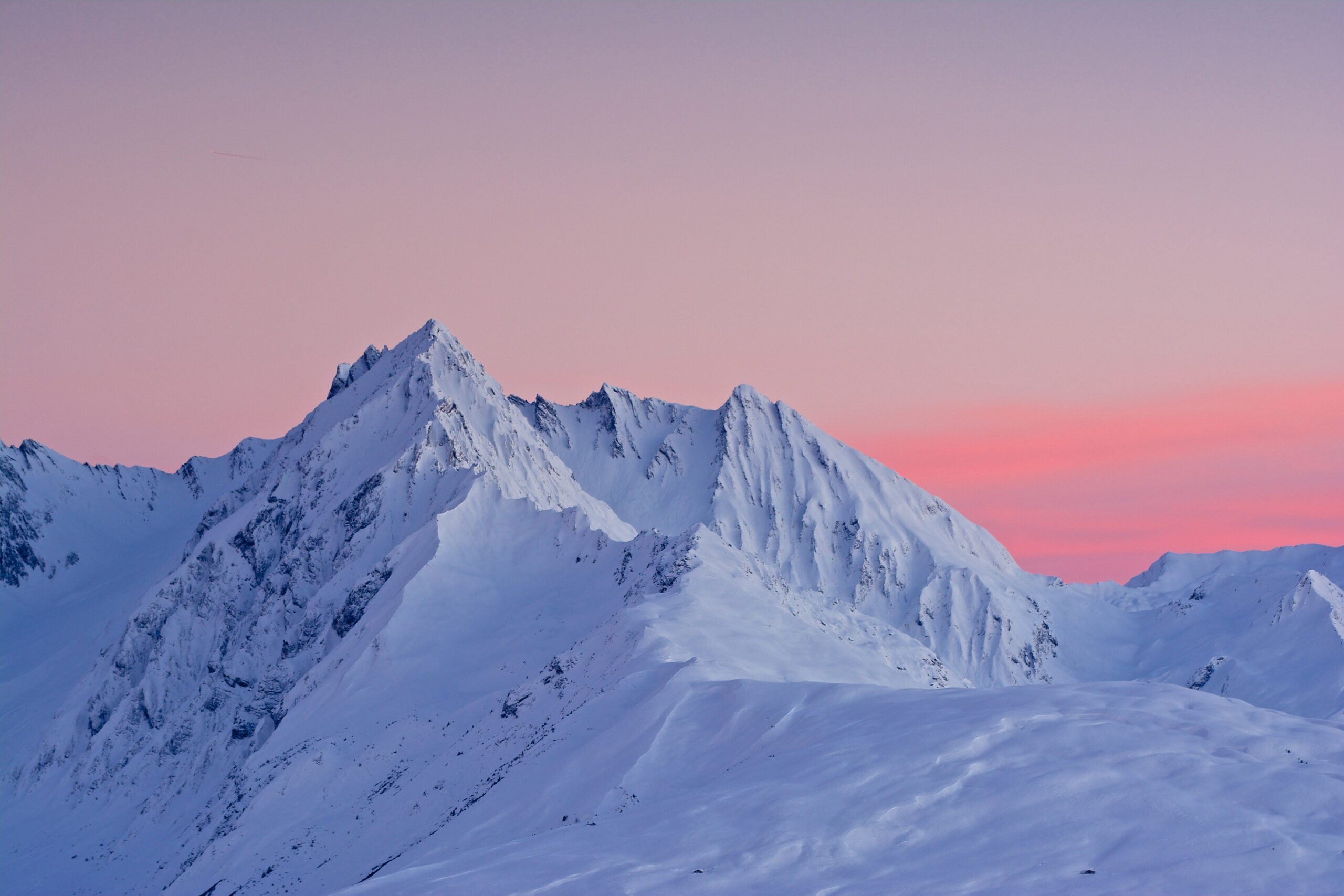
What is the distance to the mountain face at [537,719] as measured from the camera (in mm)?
32969

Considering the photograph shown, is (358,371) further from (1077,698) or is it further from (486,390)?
(1077,698)

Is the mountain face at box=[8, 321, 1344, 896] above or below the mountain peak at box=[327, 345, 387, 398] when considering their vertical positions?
below

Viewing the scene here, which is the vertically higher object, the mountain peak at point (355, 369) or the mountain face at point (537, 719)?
the mountain peak at point (355, 369)

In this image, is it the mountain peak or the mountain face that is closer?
the mountain face

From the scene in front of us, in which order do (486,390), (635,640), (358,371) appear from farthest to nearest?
(358,371) < (486,390) < (635,640)

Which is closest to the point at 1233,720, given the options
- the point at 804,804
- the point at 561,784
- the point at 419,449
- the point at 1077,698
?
the point at 1077,698

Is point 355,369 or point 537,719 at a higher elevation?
point 355,369

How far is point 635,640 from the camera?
67.5 metres

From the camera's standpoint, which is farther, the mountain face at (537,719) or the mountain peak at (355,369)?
the mountain peak at (355,369)

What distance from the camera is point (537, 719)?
67.7 metres

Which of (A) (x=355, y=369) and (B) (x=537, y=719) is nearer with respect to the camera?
(B) (x=537, y=719)

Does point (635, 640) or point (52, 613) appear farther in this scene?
point (52, 613)

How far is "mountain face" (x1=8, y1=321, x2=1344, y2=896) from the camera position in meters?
33.0

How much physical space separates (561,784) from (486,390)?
322 feet
